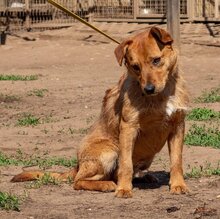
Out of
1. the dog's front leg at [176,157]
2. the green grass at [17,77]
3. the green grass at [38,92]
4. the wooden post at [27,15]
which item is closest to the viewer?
the dog's front leg at [176,157]

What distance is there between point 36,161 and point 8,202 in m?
2.20

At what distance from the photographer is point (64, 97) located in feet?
44.2

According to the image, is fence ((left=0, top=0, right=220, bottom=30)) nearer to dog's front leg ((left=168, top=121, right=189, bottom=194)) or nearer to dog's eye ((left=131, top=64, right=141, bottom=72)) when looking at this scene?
dog's front leg ((left=168, top=121, right=189, bottom=194))

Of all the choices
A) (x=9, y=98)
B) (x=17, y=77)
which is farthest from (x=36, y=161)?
(x=17, y=77)

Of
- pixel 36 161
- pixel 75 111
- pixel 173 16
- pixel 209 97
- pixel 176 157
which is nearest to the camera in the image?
pixel 176 157

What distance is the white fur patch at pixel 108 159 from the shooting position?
6734 mm

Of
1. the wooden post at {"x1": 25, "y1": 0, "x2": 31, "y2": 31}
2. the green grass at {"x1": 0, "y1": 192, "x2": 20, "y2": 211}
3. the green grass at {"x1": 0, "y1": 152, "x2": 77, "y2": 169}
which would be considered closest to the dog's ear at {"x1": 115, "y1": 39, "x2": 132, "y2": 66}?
the green grass at {"x1": 0, "y1": 192, "x2": 20, "y2": 211}

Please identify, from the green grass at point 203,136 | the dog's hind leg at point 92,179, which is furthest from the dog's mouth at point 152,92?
the green grass at point 203,136

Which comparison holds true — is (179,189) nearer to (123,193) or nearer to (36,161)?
(123,193)

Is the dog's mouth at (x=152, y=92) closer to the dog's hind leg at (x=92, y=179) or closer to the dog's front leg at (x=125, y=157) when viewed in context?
the dog's front leg at (x=125, y=157)

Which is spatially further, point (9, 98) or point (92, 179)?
point (9, 98)

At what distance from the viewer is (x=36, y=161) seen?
8.34m

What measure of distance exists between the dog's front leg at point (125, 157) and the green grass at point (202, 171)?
87 centimetres

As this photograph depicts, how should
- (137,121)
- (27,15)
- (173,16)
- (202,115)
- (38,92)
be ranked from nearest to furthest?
(137,121) → (202,115) → (38,92) → (173,16) → (27,15)
